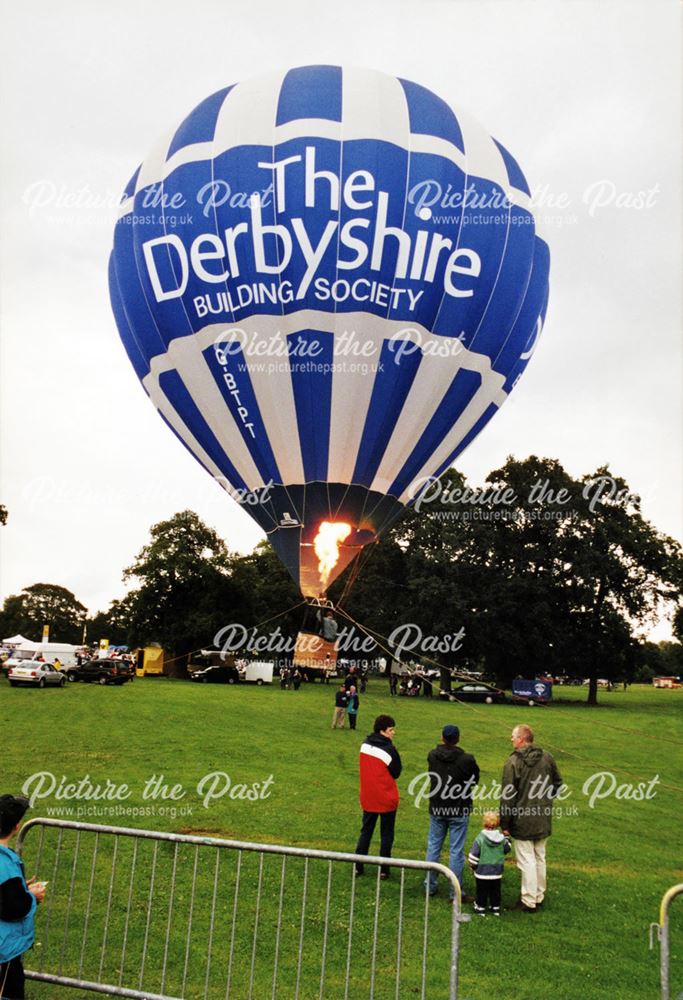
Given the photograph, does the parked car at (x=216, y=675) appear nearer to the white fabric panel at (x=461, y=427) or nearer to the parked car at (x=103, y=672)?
the parked car at (x=103, y=672)

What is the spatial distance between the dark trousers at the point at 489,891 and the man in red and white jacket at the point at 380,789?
96 cm

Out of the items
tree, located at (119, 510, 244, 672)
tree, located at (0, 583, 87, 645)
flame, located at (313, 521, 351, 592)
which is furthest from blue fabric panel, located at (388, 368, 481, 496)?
tree, located at (0, 583, 87, 645)

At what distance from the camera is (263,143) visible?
1220 centimetres

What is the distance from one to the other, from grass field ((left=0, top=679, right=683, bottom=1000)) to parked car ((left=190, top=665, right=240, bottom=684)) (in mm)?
25097

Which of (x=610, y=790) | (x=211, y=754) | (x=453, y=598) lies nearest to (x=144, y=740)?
(x=211, y=754)

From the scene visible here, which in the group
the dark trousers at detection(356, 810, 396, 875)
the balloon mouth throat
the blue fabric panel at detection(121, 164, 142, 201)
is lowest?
the dark trousers at detection(356, 810, 396, 875)

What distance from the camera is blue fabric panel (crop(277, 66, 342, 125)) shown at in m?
12.2

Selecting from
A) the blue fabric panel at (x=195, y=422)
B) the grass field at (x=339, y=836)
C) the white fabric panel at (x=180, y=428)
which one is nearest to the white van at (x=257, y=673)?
the grass field at (x=339, y=836)

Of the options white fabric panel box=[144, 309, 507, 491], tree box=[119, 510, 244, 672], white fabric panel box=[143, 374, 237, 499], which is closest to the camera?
white fabric panel box=[144, 309, 507, 491]

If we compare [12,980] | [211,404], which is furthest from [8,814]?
[211,404]

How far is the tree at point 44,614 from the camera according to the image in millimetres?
111750

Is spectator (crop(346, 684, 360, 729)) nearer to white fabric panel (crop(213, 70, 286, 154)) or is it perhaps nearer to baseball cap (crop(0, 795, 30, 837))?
white fabric panel (crop(213, 70, 286, 154))

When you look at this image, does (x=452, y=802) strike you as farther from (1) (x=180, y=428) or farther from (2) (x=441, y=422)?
(1) (x=180, y=428)

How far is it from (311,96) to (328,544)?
21.8 feet
